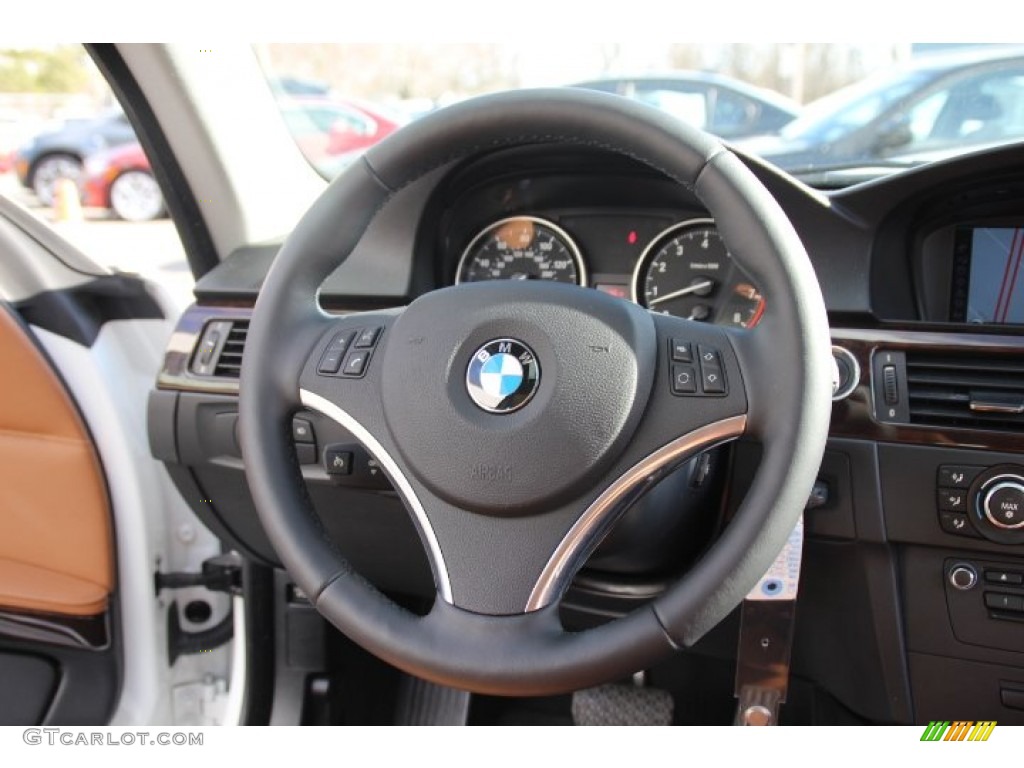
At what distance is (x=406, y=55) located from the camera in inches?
193

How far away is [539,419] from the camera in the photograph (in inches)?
39.8

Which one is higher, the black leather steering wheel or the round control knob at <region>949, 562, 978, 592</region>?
the black leather steering wheel

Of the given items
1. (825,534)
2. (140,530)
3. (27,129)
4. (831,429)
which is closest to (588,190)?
(831,429)

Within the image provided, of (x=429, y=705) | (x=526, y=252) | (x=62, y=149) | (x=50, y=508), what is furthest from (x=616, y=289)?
(x=62, y=149)

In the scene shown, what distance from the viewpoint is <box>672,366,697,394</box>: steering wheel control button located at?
1.02 meters

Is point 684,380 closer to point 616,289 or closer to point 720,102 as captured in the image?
point 616,289

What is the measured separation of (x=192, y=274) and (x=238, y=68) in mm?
409

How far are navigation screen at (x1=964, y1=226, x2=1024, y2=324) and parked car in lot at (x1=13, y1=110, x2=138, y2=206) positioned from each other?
7.98 feet

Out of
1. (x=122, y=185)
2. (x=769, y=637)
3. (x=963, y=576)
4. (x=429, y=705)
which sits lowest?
(x=429, y=705)

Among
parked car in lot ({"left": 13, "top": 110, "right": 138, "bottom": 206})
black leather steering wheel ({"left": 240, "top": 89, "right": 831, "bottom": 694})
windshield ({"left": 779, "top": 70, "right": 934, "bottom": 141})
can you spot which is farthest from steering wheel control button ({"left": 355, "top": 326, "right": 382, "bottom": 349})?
parked car in lot ({"left": 13, "top": 110, "right": 138, "bottom": 206})

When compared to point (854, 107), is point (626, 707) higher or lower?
lower

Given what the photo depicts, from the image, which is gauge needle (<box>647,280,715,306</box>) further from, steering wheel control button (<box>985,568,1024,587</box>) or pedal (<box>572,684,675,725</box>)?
pedal (<box>572,684,675,725</box>)

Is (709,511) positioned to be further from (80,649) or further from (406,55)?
(406,55)

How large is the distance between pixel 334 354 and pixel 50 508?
1.04 m
